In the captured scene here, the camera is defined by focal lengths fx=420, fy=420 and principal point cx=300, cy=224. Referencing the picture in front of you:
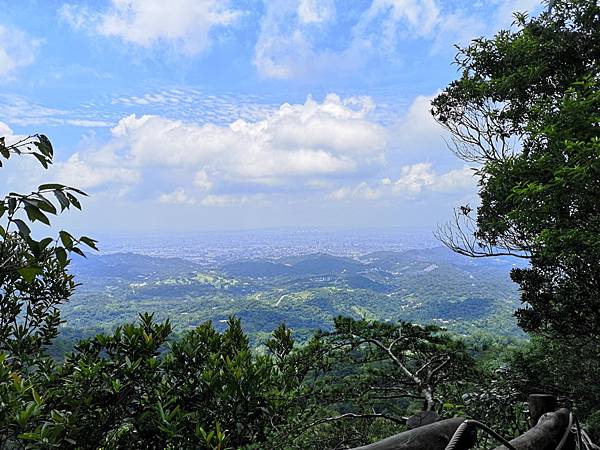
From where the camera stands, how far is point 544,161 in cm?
496

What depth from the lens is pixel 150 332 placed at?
3.04m

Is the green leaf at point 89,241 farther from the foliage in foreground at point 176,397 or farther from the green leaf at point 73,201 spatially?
the foliage in foreground at point 176,397

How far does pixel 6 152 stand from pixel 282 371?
2.81 m

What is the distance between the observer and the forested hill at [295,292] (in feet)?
221

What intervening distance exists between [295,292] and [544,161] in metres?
102

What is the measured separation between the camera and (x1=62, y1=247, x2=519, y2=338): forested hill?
221 ft

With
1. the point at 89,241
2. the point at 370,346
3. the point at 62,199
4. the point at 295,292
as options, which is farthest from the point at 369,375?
the point at 295,292

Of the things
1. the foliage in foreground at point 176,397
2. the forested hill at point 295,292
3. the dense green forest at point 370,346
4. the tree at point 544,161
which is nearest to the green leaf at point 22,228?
the dense green forest at point 370,346

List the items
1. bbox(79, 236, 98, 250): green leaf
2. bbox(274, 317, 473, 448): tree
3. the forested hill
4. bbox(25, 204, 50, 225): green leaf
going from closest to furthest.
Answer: bbox(25, 204, 50, 225): green leaf
bbox(79, 236, 98, 250): green leaf
bbox(274, 317, 473, 448): tree
the forested hill

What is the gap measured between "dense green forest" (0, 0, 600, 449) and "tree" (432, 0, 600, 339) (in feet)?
0.07

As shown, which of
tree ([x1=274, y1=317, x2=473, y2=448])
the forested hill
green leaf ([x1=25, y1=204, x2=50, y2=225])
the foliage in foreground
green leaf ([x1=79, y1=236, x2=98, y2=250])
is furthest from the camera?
the forested hill

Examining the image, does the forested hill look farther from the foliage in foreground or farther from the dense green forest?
the foliage in foreground

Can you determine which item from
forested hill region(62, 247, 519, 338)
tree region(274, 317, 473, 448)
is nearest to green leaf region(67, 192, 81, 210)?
tree region(274, 317, 473, 448)

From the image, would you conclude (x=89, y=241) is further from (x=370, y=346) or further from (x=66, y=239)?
(x=370, y=346)
